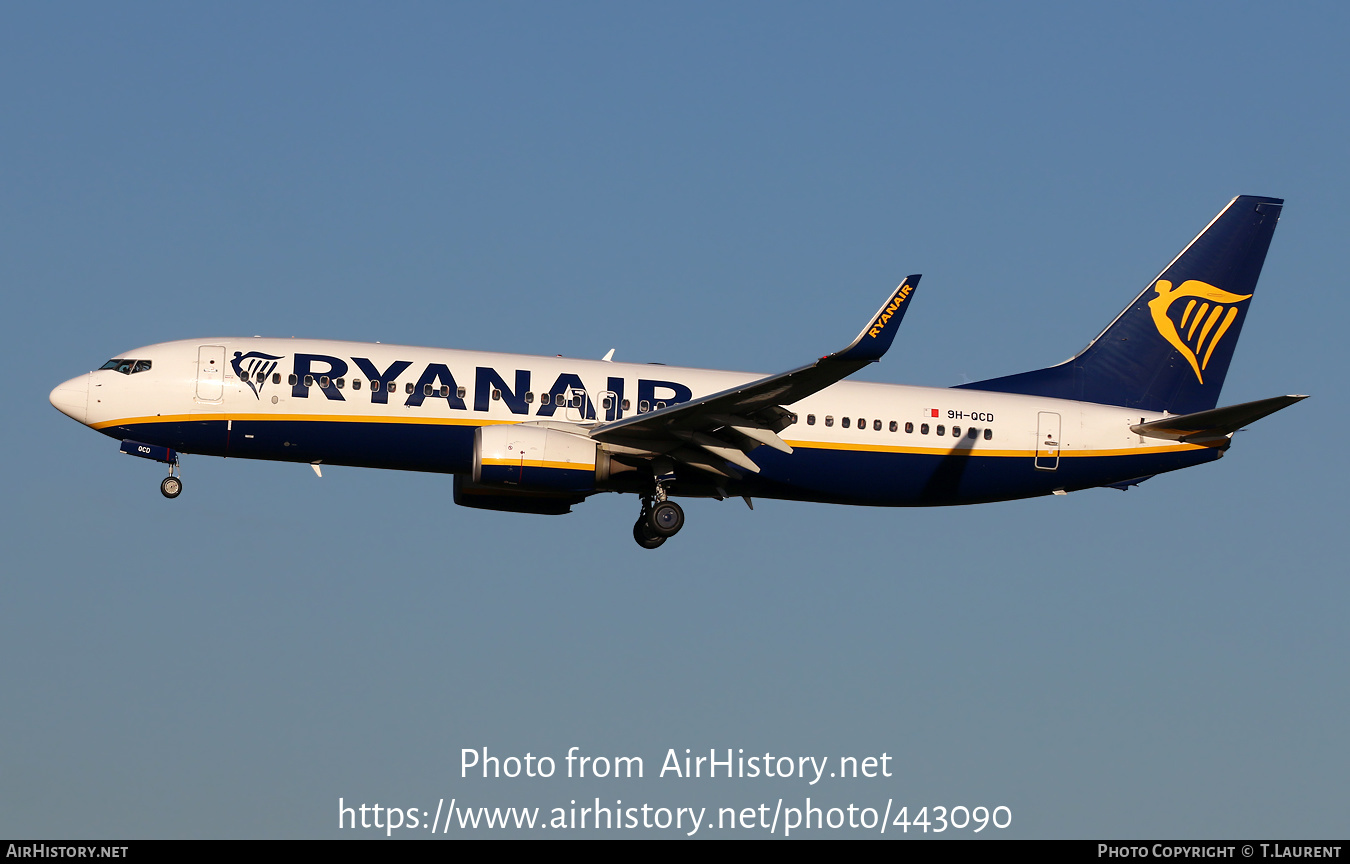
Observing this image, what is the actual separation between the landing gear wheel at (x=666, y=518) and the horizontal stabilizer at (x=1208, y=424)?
12269mm

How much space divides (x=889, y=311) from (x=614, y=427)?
751cm

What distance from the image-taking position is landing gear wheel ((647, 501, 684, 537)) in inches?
1465

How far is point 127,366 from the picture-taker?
3684cm

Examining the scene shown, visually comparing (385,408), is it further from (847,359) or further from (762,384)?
(847,359)

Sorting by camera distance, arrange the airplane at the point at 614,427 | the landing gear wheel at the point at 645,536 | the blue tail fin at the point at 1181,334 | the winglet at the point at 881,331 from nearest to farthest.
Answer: the winglet at the point at 881,331 < the airplane at the point at 614,427 < the landing gear wheel at the point at 645,536 < the blue tail fin at the point at 1181,334

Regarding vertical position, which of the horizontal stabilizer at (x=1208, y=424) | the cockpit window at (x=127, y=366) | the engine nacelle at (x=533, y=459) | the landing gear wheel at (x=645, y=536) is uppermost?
the cockpit window at (x=127, y=366)

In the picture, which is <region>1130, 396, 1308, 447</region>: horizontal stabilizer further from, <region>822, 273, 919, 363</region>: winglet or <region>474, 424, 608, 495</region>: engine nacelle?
<region>474, 424, 608, 495</region>: engine nacelle

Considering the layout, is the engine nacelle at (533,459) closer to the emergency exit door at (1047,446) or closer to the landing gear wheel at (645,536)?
the landing gear wheel at (645,536)

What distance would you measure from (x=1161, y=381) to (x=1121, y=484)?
3.77 meters

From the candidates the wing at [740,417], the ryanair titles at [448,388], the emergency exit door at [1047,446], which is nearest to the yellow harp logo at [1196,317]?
the emergency exit door at [1047,446]

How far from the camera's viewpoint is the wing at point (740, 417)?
30.9 meters

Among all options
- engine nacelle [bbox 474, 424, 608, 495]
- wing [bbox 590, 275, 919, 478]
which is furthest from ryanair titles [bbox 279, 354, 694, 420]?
wing [bbox 590, 275, 919, 478]

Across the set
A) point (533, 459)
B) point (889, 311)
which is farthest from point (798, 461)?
point (889, 311)

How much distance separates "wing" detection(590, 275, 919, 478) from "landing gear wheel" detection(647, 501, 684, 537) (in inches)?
46.4
